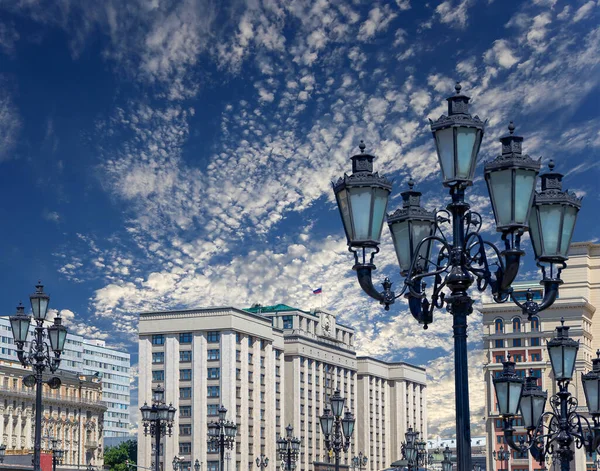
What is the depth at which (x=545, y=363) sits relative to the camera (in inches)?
4242

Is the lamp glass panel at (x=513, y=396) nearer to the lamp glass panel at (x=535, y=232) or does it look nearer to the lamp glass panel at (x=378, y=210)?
the lamp glass panel at (x=535, y=232)

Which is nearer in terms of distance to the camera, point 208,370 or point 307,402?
point 208,370

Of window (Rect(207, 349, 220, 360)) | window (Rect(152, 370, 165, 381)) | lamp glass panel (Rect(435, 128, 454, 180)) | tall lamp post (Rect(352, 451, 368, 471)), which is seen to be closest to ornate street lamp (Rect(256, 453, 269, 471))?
window (Rect(207, 349, 220, 360))

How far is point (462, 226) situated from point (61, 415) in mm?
109435

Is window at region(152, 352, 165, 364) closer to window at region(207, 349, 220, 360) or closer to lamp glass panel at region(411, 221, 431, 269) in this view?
window at region(207, 349, 220, 360)

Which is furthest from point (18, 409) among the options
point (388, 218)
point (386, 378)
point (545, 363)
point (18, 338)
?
point (388, 218)

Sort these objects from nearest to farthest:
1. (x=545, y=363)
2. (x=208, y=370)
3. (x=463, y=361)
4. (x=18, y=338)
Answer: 1. (x=463, y=361)
2. (x=18, y=338)
3. (x=545, y=363)
4. (x=208, y=370)

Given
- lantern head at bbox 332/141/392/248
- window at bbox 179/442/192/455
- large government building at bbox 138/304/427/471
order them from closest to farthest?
lantern head at bbox 332/141/392/248
window at bbox 179/442/192/455
large government building at bbox 138/304/427/471

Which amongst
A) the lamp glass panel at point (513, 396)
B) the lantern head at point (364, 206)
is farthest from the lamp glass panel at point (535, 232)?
the lamp glass panel at point (513, 396)

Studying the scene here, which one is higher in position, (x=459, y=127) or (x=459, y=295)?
(x=459, y=127)

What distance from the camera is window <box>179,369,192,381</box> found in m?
117

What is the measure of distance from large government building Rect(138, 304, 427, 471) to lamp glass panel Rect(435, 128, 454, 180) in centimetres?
10369

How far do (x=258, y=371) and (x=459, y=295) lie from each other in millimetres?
110894

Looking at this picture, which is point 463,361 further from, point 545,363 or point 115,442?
point 115,442
